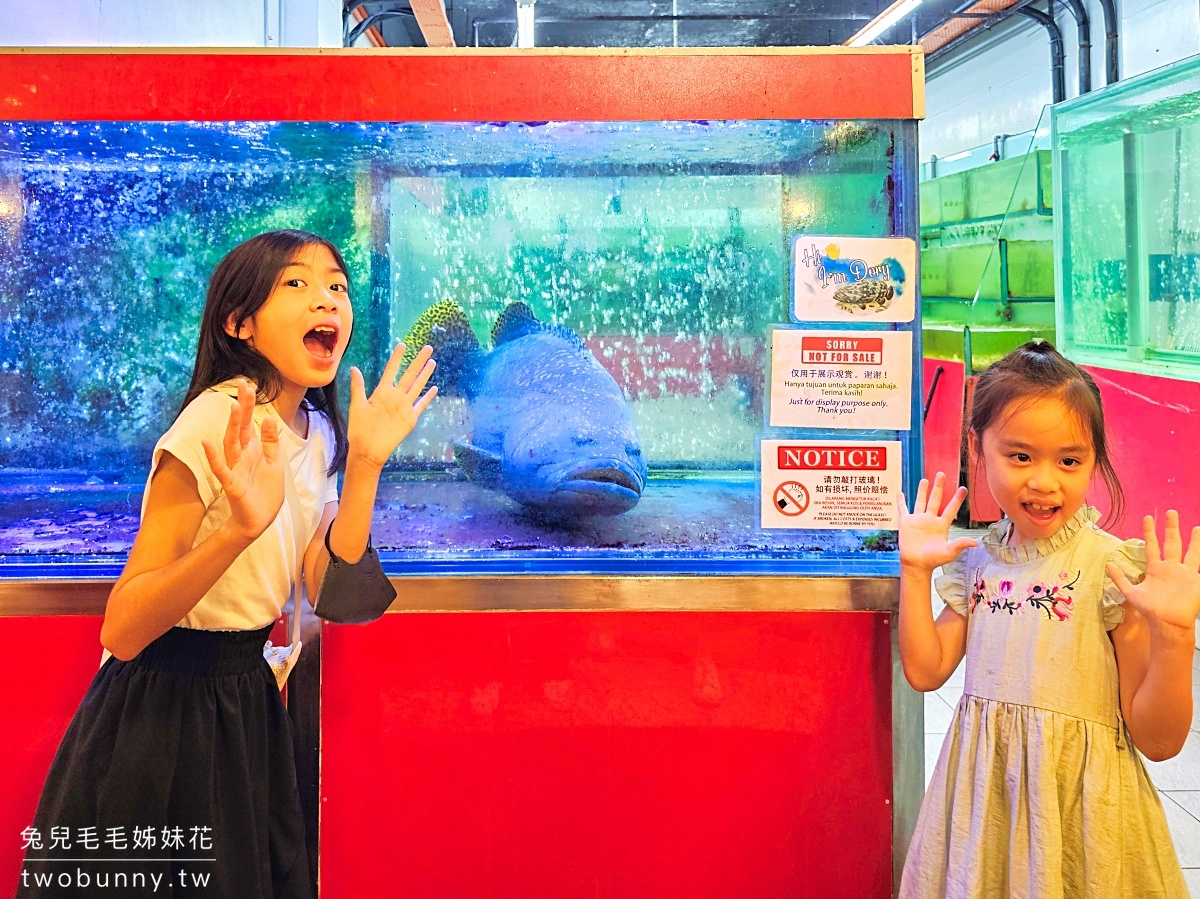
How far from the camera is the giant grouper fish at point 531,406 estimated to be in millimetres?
1668

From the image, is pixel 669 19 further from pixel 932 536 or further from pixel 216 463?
pixel 216 463

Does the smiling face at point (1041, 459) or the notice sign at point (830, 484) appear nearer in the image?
the smiling face at point (1041, 459)

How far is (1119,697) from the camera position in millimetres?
1282

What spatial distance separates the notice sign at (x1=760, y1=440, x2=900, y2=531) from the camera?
5.48ft

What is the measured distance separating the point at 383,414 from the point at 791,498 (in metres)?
0.81

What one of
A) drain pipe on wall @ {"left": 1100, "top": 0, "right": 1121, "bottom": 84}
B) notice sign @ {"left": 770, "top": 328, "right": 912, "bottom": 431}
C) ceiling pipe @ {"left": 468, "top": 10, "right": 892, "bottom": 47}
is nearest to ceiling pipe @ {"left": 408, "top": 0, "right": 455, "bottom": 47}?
notice sign @ {"left": 770, "top": 328, "right": 912, "bottom": 431}

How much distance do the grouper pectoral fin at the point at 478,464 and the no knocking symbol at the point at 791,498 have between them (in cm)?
54

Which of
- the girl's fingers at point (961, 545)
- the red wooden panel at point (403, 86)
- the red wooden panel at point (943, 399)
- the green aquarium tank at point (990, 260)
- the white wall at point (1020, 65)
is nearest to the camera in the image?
the girl's fingers at point (961, 545)

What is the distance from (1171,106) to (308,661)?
3909 millimetres

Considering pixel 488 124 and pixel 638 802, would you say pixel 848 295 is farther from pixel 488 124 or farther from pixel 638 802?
pixel 638 802

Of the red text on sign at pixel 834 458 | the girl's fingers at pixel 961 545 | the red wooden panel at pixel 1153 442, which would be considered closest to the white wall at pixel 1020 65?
the red wooden panel at pixel 1153 442

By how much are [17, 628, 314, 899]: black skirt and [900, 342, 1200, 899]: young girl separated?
1026 millimetres

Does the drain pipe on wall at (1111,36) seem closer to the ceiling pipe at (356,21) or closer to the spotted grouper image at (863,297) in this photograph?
the ceiling pipe at (356,21)

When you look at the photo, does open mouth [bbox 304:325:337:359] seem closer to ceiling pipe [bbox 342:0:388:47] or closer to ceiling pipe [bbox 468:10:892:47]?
ceiling pipe [bbox 342:0:388:47]
